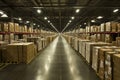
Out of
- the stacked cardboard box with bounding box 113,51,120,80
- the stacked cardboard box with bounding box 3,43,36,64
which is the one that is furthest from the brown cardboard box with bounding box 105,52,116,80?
the stacked cardboard box with bounding box 3,43,36,64

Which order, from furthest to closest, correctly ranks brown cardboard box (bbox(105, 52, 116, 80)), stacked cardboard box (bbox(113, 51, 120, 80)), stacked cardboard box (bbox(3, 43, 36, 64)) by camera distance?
stacked cardboard box (bbox(3, 43, 36, 64))
brown cardboard box (bbox(105, 52, 116, 80))
stacked cardboard box (bbox(113, 51, 120, 80))

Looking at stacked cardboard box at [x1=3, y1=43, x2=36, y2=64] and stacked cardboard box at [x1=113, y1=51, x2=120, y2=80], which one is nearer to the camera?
stacked cardboard box at [x1=113, y1=51, x2=120, y2=80]

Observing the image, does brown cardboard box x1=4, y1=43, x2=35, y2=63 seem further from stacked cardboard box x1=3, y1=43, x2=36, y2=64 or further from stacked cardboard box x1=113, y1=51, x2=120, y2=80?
stacked cardboard box x1=113, y1=51, x2=120, y2=80

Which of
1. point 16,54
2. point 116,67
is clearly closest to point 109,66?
point 116,67

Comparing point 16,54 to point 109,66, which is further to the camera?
point 16,54

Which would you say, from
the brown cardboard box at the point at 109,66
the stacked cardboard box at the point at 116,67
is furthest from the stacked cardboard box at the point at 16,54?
the stacked cardboard box at the point at 116,67

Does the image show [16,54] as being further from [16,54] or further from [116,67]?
[116,67]

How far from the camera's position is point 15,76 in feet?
20.2

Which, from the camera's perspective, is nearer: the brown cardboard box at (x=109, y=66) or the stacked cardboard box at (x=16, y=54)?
the brown cardboard box at (x=109, y=66)

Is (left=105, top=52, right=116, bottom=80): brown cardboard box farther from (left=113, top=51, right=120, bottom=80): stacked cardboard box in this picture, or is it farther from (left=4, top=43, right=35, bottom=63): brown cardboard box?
(left=4, top=43, right=35, bottom=63): brown cardboard box

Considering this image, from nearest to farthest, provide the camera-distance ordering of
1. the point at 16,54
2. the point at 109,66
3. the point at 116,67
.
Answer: the point at 116,67
the point at 109,66
the point at 16,54

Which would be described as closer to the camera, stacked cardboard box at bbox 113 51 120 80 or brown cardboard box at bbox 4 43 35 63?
stacked cardboard box at bbox 113 51 120 80

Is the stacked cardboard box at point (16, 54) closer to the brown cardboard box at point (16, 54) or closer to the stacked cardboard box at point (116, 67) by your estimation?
the brown cardboard box at point (16, 54)

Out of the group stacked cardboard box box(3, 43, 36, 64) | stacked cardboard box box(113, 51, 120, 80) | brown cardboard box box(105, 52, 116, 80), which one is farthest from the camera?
stacked cardboard box box(3, 43, 36, 64)
